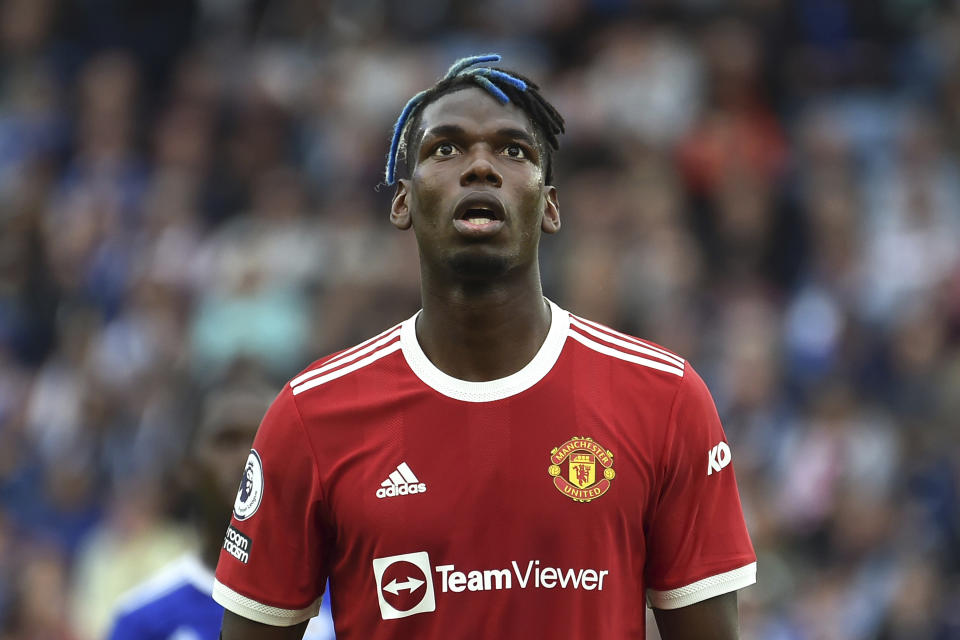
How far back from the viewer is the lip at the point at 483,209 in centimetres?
371

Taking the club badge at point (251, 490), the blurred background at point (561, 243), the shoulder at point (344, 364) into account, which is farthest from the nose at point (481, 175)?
the blurred background at point (561, 243)

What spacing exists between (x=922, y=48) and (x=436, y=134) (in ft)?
30.3

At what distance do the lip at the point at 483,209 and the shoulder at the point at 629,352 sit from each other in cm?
38

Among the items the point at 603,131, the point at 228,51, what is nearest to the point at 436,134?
the point at 603,131

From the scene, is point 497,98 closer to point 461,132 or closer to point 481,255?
point 461,132

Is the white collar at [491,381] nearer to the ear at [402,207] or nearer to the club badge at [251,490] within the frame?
the ear at [402,207]

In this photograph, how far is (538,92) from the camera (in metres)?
4.00

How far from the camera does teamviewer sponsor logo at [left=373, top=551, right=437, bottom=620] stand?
3.64 m

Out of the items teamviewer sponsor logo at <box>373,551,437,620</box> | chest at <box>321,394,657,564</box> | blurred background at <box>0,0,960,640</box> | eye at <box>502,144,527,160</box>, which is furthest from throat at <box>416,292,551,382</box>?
blurred background at <box>0,0,960,640</box>

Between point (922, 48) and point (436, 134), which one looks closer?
point (436, 134)

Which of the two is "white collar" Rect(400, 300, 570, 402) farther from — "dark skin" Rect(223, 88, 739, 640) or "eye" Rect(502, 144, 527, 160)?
"eye" Rect(502, 144, 527, 160)

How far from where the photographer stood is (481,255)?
373 centimetres

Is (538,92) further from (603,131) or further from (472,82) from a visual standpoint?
(603,131)

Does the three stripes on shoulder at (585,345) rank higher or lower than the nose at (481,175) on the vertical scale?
lower
